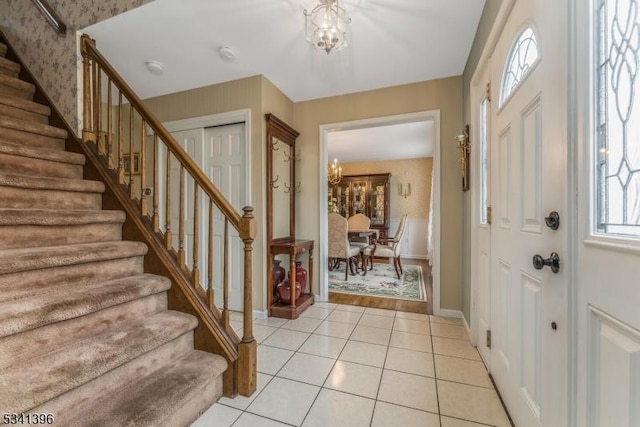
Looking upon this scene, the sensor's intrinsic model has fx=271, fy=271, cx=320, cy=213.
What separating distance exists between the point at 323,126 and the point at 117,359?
2.83 m

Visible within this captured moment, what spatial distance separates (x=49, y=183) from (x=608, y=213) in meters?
2.61

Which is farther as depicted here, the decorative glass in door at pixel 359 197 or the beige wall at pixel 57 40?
the decorative glass in door at pixel 359 197

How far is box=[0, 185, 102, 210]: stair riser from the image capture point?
1.51m

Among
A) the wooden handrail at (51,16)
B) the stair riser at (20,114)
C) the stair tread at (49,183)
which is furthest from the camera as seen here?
the wooden handrail at (51,16)

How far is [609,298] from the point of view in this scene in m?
0.70

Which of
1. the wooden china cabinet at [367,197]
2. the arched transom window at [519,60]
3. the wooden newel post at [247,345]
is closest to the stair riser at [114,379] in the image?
the wooden newel post at [247,345]

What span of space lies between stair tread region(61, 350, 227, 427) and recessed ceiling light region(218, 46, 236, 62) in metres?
2.45

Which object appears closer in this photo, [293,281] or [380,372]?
[380,372]

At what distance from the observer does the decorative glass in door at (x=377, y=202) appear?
21.8 ft

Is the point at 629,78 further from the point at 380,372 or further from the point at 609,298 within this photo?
the point at 380,372

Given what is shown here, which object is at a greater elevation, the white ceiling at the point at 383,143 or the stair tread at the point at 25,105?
the white ceiling at the point at 383,143

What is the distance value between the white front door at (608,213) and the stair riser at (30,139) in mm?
2973

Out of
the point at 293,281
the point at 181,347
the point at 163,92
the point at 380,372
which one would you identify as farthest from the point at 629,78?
the point at 163,92

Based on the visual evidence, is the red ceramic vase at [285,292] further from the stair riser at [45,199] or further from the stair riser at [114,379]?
the stair riser at [45,199]
